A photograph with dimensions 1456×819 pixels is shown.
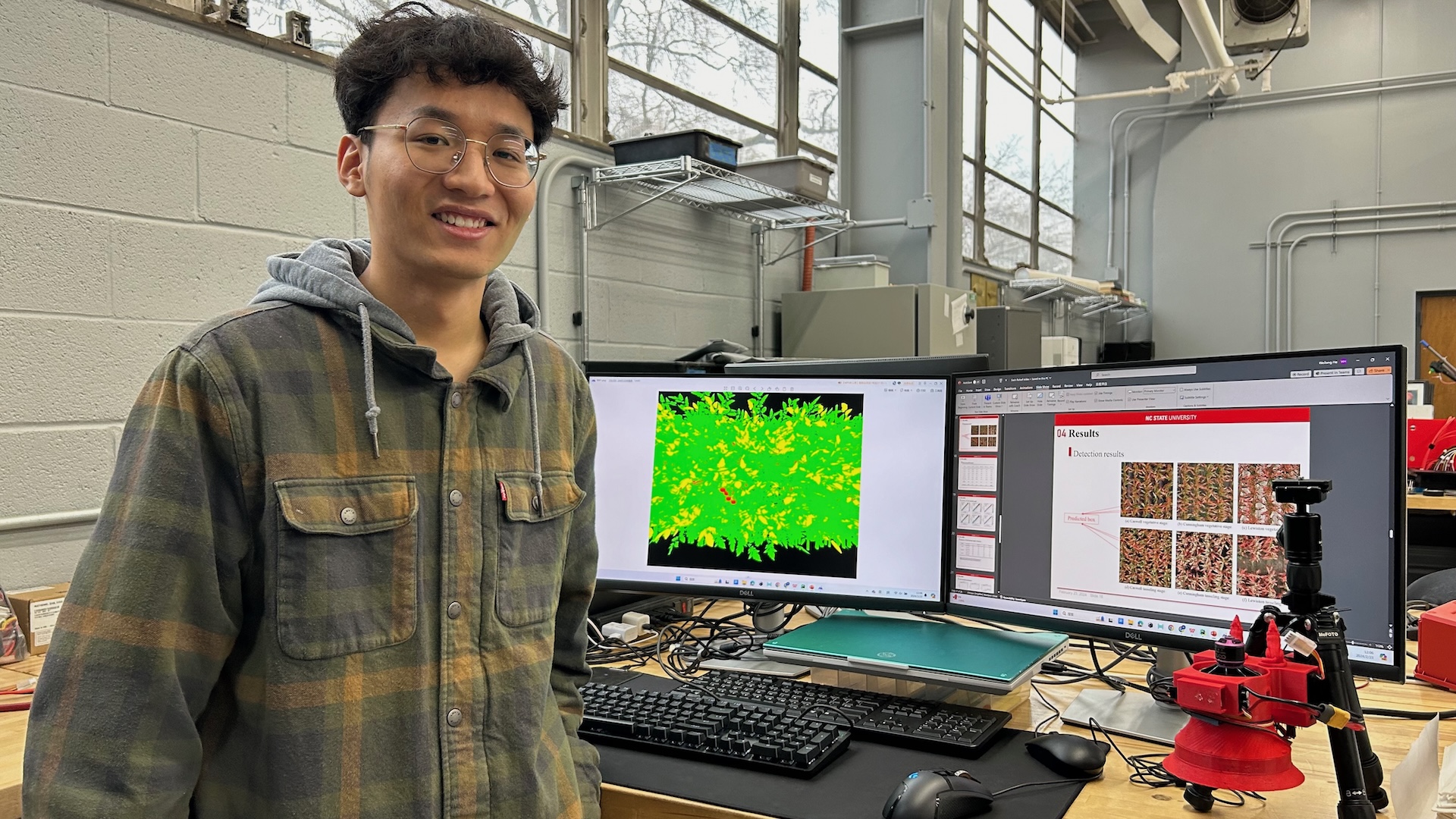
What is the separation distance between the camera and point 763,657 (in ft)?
4.75

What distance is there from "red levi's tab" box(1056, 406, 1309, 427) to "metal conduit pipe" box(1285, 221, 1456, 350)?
641 centimetres

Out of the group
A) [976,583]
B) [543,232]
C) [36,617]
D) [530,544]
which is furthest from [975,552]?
[543,232]

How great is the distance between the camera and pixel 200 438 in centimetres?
79

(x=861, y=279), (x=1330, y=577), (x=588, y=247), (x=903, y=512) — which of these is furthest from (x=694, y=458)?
(x=861, y=279)

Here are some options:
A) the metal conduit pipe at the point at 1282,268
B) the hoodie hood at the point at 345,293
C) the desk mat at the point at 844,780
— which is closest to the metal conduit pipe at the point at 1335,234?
the metal conduit pipe at the point at 1282,268

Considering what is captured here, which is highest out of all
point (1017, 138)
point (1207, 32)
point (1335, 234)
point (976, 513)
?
point (1017, 138)

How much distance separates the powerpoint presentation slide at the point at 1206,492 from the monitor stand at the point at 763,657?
56 centimetres

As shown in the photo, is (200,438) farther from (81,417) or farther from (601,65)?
(601,65)

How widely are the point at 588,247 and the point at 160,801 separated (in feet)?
7.45

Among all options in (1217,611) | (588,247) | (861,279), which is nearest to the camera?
(1217,611)

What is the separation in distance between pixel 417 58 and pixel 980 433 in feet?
2.77

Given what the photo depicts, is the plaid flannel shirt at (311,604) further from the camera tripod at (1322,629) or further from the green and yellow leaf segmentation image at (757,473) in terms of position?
the camera tripod at (1322,629)

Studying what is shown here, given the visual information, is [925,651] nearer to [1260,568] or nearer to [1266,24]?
[1260,568]

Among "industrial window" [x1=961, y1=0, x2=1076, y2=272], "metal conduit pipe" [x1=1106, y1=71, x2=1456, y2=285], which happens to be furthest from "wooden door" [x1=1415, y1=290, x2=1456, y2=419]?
"industrial window" [x1=961, y1=0, x2=1076, y2=272]
